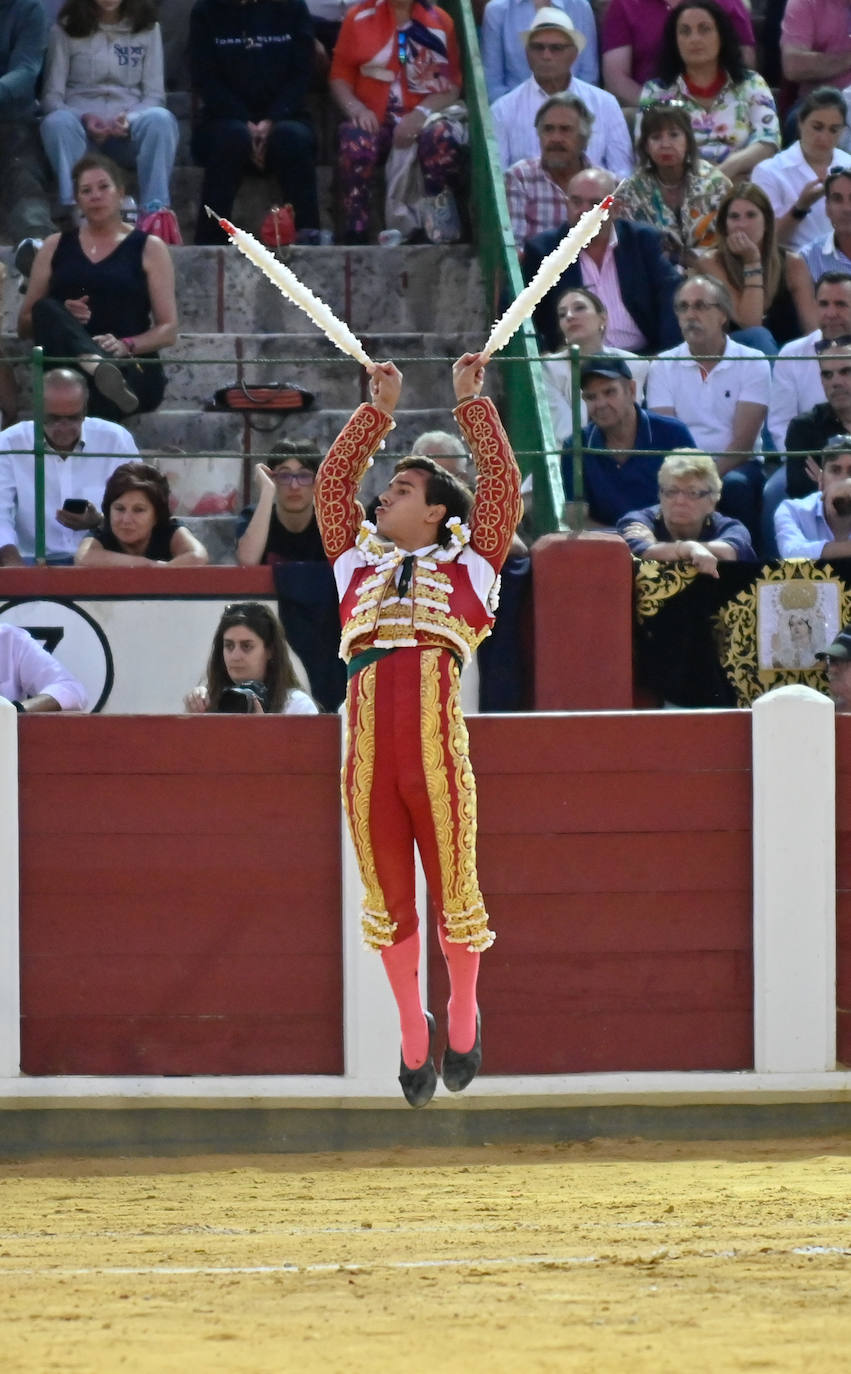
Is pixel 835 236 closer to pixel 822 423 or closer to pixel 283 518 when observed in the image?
pixel 822 423

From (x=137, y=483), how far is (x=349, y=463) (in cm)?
238

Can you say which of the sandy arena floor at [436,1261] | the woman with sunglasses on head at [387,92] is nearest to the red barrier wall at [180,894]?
the sandy arena floor at [436,1261]

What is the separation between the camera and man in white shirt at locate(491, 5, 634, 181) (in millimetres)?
9008

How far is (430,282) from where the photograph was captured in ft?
30.5

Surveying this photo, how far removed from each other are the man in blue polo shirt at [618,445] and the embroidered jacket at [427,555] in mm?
2432

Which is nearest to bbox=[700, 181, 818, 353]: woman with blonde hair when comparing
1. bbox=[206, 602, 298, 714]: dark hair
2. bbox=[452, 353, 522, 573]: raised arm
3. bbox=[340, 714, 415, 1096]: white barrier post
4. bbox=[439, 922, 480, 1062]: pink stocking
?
bbox=[206, 602, 298, 714]: dark hair

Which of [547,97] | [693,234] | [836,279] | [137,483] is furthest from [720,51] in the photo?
[137,483]

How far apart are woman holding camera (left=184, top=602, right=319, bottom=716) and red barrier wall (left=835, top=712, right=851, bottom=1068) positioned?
1.63m

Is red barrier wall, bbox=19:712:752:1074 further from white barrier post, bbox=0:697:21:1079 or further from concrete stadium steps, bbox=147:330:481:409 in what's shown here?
concrete stadium steps, bbox=147:330:481:409

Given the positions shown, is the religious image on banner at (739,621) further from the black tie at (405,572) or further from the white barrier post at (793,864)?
the black tie at (405,572)

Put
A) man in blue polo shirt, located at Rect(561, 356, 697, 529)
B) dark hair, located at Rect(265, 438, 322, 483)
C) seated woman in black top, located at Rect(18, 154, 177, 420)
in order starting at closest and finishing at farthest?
dark hair, located at Rect(265, 438, 322, 483) < man in blue polo shirt, located at Rect(561, 356, 697, 529) < seated woman in black top, located at Rect(18, 154, 177, 420)

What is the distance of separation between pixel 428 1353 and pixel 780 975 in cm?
324

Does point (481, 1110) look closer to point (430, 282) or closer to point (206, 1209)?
point (206, 1209)

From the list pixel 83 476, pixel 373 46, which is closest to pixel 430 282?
pixel 373 46
